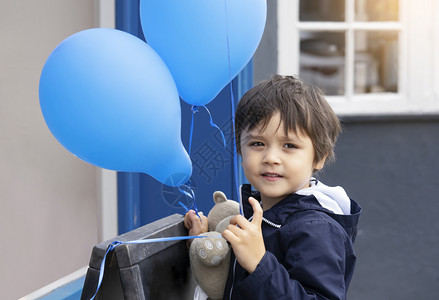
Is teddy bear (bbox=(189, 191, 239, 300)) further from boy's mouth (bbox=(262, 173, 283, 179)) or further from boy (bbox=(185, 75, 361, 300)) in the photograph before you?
boy's mouth (bbox=(262, 173, 283, 179))

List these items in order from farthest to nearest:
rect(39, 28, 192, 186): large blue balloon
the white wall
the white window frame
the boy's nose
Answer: the white window frame
the white wall
the boy's nose
rect(39, 28, 192, 186): large blue balloon

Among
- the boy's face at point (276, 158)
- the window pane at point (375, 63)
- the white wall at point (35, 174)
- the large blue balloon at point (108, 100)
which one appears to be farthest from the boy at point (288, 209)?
the window pane at point (375, 63)

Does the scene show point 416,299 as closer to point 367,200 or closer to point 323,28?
point 367,200

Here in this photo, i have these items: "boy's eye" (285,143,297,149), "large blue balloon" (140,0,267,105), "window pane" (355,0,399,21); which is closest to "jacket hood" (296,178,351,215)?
"boy's eye" (285,143,297,149)

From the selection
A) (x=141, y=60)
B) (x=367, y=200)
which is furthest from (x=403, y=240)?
(x=141, y=60)

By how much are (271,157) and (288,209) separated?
0.12m

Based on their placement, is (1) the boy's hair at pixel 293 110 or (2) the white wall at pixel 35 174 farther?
(2) the white wall at pixel 35 174

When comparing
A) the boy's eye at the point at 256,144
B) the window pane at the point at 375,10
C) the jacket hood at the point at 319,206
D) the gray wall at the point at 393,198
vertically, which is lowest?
the gray wall at the point at 393,198

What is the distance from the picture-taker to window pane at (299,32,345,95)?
277 cm

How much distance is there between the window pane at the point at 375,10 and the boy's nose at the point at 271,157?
1.87 meters

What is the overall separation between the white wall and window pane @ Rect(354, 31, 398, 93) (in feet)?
4.71

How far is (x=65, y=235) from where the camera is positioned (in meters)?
2.54

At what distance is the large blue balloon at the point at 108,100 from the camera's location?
1.01m

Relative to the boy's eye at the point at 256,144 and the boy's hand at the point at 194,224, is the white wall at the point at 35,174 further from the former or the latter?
the boy's eye at the point at 256,144
